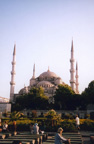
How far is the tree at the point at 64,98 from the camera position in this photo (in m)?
37.8

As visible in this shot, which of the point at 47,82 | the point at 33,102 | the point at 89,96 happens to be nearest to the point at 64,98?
the point at 89,96

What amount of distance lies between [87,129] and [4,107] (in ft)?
69.7

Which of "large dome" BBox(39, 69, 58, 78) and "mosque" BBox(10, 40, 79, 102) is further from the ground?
"large dome" BBox(39, 69, 58, 78)

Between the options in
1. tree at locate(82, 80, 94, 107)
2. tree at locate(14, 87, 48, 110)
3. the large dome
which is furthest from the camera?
the large dome

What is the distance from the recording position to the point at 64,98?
37.8 m

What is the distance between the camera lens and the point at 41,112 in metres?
38.1

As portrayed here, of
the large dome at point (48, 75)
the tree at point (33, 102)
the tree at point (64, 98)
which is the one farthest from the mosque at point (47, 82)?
the tree at point (33, 102)

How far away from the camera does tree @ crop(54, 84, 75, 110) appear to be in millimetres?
37750

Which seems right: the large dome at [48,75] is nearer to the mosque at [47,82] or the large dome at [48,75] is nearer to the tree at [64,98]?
the mosque at [47,82]

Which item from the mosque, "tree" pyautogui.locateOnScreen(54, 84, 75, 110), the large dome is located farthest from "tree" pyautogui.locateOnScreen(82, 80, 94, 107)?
the large dome

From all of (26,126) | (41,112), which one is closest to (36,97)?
(41,112)

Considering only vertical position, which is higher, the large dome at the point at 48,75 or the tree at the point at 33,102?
the large dome at the point at 48,75

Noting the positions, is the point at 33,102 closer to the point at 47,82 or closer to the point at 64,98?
the point at 64,98

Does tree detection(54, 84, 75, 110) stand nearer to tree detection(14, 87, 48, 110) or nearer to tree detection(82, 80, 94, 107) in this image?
tree detection(14, 87, 48, 110)
